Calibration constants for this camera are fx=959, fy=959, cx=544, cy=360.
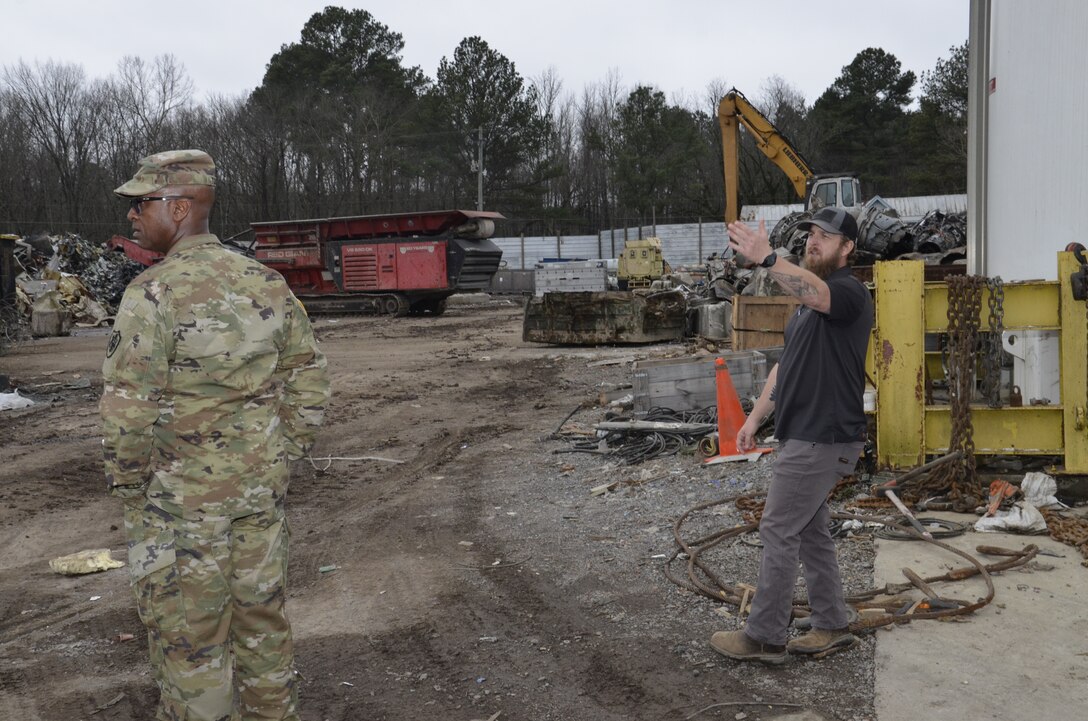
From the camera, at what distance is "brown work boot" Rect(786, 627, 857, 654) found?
13.8ft

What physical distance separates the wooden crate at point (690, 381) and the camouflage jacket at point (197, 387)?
22.2 feet

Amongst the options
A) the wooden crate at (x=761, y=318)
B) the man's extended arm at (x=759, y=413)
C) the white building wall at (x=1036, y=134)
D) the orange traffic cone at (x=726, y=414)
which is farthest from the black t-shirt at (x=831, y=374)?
the wooden crate at (x=761, y=318)

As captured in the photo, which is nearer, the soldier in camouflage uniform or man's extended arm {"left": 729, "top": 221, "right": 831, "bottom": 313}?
the soldier in camouflage uniform

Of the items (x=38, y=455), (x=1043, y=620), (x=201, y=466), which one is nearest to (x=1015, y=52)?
(x=1043, y=620)

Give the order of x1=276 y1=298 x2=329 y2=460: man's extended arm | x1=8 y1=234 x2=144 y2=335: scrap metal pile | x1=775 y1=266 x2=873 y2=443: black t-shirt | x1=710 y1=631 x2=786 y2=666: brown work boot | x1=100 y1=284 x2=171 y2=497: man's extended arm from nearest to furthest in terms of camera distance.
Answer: x1=100 y1=284 x2=171 y2=497: man's extended arm
x1=276 y1=298 x2=329 y2=460: man's extended arm
x1=775 y1=266 x2=873 y2=443: black t-shirt
x1=710 y1=631 x2=786 y2=666: brown work boot
x1=8 y1=234 x2=144 y2=335: scrap metal pile

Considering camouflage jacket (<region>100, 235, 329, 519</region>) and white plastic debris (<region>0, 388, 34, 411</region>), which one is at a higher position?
camouflage jacket (<region>100, 235, 329, 519</region>)

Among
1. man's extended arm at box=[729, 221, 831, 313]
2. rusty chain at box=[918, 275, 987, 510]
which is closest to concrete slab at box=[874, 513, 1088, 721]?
rusty chain at box=[918, 275, 987, 510]

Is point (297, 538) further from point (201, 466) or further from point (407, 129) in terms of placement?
point (407, 129)

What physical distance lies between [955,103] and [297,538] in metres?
53.8

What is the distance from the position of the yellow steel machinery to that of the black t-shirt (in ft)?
8.88

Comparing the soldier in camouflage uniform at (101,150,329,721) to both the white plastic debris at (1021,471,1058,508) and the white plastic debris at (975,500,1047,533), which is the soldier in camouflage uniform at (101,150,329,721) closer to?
the white plastic debris at (975,500,1047,533)

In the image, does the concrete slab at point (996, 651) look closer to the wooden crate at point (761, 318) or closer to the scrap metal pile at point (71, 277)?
the wooden crate at point (761, 318)

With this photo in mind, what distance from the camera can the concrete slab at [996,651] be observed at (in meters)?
3.72

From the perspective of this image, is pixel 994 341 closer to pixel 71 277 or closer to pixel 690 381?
pixel 690 381
